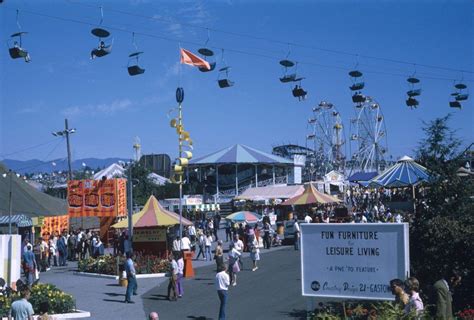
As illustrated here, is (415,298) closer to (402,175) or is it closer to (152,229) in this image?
(152,229)

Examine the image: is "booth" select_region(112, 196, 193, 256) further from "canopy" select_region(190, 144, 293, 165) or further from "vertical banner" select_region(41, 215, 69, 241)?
"canopy" select_region(190, 144, 293, 165)

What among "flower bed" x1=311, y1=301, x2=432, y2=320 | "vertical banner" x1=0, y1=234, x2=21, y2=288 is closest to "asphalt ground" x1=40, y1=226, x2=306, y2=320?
"vertical banner" x1=0, y1=234, x2=21, y2=288

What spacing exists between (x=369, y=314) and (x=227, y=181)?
84521mm

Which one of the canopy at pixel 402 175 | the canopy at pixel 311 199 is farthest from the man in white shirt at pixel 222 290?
the canopy at pixel 311 199

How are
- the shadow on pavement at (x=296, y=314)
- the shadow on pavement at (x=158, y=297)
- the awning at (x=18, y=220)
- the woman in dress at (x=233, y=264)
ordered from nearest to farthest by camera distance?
the shadow on pavement at (x=296, y=314) < the shadow on pavement at (x=158, y=297) < the woman in dress at (x=233, y=264) < the awning at (x=18, y=220)

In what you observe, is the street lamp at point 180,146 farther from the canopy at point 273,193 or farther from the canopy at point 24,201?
the canopy at point 273,193

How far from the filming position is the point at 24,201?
102ft

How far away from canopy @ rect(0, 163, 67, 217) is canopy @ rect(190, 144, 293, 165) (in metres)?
39.3

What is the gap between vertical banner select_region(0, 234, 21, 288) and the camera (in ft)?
52.9

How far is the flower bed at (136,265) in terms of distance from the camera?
76.6 feet

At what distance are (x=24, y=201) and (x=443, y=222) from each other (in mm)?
23969

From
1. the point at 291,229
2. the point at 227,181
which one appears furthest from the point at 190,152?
the point at 227,181

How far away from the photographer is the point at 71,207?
34.5m

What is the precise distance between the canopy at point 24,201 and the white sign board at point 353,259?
21.1 metres
